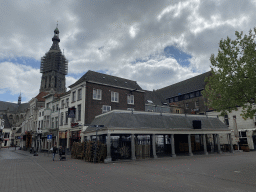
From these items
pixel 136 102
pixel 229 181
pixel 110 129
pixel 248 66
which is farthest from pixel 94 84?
pixel 229 181

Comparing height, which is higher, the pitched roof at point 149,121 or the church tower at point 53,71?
the church tower at point 53,71

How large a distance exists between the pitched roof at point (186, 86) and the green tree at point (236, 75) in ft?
138

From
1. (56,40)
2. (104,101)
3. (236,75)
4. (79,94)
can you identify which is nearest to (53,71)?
(56,40)

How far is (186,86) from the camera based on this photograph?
63.2m

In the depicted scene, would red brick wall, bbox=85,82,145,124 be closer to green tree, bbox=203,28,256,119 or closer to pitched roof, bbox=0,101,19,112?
green tree, bbox=203,28,256,119

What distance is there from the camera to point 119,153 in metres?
20.5

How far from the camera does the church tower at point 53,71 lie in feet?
376

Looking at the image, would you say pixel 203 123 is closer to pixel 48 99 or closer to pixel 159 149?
pixel 159 149

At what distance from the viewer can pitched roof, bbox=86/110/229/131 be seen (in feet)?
69.3

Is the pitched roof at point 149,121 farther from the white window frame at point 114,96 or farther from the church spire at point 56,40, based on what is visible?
the church spire at point 56,40

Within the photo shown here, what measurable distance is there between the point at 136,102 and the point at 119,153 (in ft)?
56.8

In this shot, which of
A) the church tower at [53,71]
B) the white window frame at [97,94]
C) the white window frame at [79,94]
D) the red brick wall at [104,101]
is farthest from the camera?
the church tower at [53,71]

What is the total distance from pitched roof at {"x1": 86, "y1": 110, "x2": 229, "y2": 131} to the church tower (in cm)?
9891

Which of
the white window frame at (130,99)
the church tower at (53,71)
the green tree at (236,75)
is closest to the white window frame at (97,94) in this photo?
the white window frame at (130,99)
